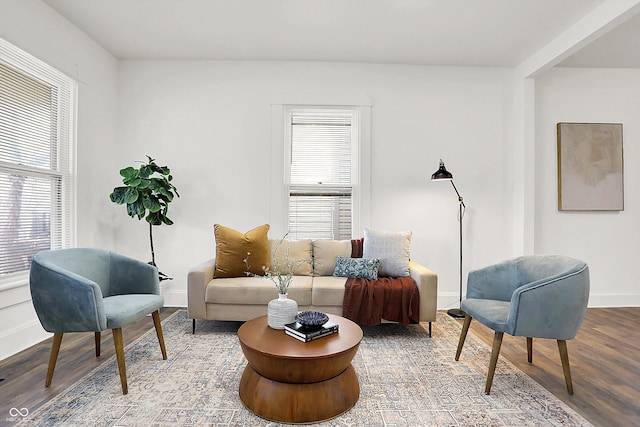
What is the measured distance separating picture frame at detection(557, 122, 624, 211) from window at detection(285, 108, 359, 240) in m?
2.48

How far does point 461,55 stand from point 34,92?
426 cm

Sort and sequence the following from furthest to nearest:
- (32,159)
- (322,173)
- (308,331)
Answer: (322,173), (32,159), (308,331)

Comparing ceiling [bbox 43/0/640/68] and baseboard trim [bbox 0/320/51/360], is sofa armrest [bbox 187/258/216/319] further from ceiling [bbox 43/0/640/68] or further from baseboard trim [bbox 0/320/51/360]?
ceiling [bbox 43/0/640/68]

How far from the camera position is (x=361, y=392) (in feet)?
7.04

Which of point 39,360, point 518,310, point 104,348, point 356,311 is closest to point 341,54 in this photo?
point 356,311

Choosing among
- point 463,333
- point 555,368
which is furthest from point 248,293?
point 555,368

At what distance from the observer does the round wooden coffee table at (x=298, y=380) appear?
6.00 feet

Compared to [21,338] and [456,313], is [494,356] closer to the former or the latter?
[456,313]

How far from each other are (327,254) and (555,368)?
6.86ft

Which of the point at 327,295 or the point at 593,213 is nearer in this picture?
the point at 327,295

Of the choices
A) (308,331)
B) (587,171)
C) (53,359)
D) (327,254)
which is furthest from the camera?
(587,171)

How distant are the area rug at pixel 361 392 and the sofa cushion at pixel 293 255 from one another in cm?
91

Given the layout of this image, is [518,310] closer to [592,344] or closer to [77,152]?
[592,344]

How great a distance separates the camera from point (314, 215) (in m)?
4.20
